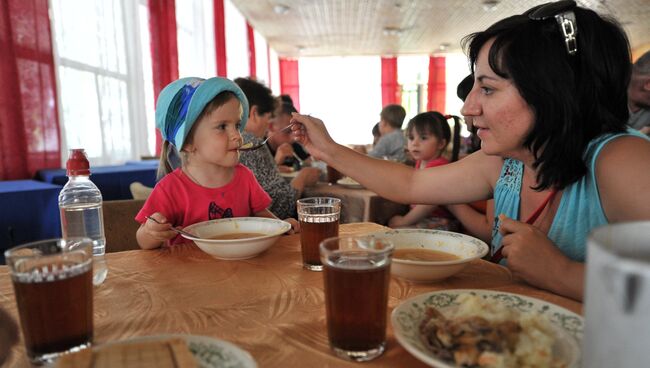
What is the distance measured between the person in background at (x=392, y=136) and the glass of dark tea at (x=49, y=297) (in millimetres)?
4740

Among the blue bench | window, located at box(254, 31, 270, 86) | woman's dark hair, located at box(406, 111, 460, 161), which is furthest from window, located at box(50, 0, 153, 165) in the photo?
window, located at box(254, 31, 270, 86)

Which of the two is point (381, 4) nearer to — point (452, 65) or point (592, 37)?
point (452, 65)

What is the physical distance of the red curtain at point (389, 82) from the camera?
14.5 metres

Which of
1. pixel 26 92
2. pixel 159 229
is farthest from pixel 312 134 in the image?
pixel 26 92

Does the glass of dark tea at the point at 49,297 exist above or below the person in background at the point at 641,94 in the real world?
below

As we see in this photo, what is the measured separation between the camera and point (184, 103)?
5.31 ft

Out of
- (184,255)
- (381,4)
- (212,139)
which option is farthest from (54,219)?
(381,4)

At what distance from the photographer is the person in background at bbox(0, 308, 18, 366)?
0.65 metres

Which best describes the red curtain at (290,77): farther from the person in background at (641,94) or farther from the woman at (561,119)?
the woman at (561,119)

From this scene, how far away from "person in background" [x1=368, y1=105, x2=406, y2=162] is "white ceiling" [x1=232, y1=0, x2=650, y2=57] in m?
2.53

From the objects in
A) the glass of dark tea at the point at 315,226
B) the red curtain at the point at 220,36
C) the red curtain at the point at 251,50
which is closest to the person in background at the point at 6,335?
the glass of dark tea at the point at 315,226

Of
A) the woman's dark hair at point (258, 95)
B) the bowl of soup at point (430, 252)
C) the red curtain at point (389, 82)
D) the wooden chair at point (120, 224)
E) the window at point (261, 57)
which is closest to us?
the bowl of soup at point (430, 252)

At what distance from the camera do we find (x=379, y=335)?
2.09 ft

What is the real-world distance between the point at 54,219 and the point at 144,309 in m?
2.58
